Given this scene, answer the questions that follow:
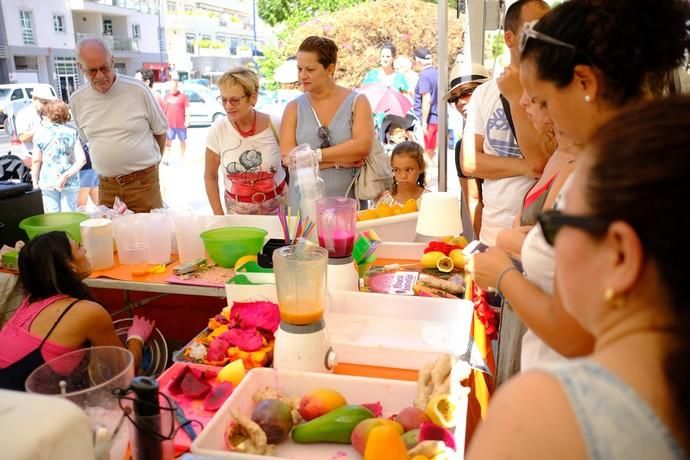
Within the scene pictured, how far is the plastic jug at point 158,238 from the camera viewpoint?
8.71 feet

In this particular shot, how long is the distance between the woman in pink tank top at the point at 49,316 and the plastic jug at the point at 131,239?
19.6 inches

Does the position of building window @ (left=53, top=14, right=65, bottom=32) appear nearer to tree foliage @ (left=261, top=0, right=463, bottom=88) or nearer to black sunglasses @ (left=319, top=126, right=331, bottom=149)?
tree foliage @ (left=261, top=0, right=463, bottom=88)

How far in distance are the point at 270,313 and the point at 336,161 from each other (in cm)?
154

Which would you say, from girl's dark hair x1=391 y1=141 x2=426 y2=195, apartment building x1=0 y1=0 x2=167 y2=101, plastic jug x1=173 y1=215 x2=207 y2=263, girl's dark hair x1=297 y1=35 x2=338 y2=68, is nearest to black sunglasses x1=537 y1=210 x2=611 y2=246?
plastic jug x1=173 y1=215 x2=207 y2=263

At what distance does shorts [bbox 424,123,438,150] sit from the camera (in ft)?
24.0

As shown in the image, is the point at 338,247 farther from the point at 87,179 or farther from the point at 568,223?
the point at 87,179

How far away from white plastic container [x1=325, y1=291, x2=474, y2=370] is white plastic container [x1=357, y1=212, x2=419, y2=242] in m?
0.82

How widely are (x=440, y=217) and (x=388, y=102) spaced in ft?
17.2

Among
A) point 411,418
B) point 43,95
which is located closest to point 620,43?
point 411,418

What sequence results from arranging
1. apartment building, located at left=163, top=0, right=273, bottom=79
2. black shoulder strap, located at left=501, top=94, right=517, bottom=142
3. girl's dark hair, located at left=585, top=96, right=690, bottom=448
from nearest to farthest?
girl's dark hair, located at left=585, top=96, right=690, bottom=448
black shoulder strap, located at left=501, top=94, right=517, bottom=142
apartment building, located at left=163, top=0, right=273, bottom=79

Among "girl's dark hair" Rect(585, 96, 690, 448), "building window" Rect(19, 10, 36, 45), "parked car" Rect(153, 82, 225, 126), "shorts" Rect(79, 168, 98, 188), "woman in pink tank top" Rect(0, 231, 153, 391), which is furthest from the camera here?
"building window" Rect(19, 10, 36, 45)

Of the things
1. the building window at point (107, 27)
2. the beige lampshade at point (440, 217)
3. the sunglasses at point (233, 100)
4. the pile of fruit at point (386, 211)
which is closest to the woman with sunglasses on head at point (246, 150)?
the sunglasses at point (233, 100)

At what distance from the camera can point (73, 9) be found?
19359 mm

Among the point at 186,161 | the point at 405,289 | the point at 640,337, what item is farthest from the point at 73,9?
the point at 640,337
